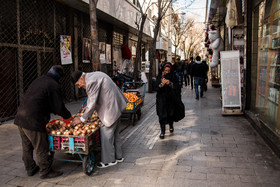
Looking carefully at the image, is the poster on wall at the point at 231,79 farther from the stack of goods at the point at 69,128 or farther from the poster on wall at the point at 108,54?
the poster on wall at the point at 108,54

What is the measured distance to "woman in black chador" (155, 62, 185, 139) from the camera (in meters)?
6.35

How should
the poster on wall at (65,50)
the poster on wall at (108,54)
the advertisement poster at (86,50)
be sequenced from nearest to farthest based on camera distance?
1. the poster on wall at (65,50)
2. the advertisement poster at (86,50)
3. the poster on wall at (108,54)

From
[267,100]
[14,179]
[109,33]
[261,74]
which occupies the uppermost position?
[109,33]

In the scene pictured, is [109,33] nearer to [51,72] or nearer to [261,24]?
[261,24]

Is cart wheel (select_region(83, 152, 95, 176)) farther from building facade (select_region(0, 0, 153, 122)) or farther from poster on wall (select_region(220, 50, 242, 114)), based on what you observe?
poster on wall (select_region(220, 50, 242, 114))

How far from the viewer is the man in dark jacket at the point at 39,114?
4027 mm

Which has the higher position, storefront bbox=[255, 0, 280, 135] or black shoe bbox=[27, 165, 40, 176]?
storefront bbox=[255, 0, 280, 135]

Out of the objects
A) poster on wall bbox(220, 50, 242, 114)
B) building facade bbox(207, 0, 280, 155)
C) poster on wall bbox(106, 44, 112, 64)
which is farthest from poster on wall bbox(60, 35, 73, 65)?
building facade bbox(207, 0, 280, 155)

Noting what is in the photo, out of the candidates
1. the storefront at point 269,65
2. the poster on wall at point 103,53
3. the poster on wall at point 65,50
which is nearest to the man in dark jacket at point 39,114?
the storefront at point 269,65

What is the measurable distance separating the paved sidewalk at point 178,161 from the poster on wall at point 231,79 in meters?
1.40

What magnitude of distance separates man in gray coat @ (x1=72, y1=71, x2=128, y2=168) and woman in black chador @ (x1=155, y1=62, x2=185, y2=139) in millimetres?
1780

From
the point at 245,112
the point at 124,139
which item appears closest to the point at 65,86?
the point at 124,139

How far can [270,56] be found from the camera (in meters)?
6.45

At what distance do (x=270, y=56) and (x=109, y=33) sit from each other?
39.8 feet
